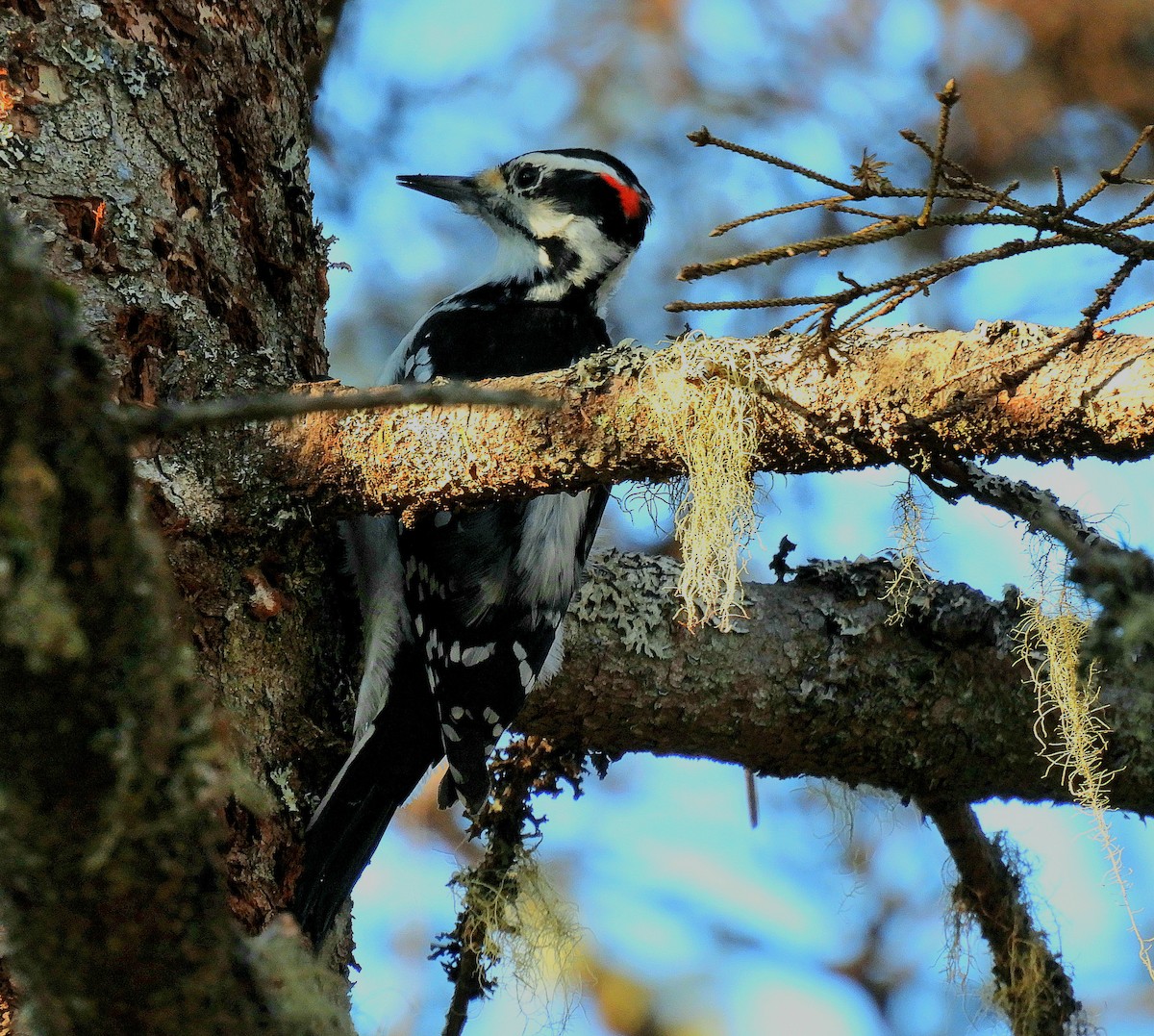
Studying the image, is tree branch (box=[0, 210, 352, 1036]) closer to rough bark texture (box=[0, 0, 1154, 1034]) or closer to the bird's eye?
rough bark texture (box=[0, 0, 1154, 1034])

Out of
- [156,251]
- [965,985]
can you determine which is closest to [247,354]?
[156,251]

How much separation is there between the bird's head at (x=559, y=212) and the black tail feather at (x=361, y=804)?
1200 mm

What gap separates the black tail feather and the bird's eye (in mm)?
1422

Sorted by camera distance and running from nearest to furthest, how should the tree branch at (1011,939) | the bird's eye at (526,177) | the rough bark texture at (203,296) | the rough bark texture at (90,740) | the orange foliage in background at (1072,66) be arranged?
the rough bark texture at (90,740) < the rough bark texture at (203,296) < the tree branch at (1011,939) < the bird's eye at (526,177) < the orange foliage in background at (1072,66)

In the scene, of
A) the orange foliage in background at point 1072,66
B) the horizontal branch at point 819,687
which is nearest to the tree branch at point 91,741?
the horizontal branch at point 819,687

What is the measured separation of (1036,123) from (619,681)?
8.76 ft

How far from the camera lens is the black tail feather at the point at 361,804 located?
195 centimetres

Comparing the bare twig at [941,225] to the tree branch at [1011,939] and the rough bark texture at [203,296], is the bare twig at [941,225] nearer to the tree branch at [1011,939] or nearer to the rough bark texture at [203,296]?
the rough bark texture at [203,296]

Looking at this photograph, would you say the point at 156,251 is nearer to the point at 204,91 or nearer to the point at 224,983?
the point at 204,91

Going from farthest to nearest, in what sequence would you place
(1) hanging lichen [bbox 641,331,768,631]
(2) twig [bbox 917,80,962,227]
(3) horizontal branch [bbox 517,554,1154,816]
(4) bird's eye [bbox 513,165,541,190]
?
(4) bird's eye [bbox 513,165,541,190] → (3) horizontal branch [bbox 517,554,1154,816] → (1) hanging lichen [bbox 641,331,768,631] → (2) twig [bbox 917,80,962,227]

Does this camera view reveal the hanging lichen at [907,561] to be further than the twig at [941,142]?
Yes

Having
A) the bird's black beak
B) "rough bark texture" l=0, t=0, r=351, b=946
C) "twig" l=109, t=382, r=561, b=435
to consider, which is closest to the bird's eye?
the bird's black beak

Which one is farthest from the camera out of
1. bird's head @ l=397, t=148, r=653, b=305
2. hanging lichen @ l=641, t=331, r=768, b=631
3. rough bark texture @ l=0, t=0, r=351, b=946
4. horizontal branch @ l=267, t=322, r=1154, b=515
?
bird's head @ l=397, t=148, r=653, b=305

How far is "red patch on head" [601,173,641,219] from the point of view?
3.17 meters
